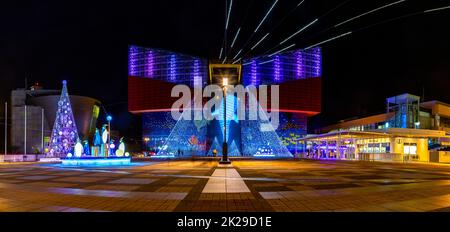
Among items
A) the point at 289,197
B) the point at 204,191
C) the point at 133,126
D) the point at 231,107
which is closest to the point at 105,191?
the point at 204,191

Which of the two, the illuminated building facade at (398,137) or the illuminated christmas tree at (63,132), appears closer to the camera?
the illuminated building facade at (398,137)

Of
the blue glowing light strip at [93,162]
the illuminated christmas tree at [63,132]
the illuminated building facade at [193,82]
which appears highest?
the illuminated building facade at [193,82]

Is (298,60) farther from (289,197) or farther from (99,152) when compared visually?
(289,197)

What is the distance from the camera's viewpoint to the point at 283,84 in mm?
74750

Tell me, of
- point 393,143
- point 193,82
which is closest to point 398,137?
point 393,143

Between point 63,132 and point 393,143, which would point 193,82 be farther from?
point 393,143

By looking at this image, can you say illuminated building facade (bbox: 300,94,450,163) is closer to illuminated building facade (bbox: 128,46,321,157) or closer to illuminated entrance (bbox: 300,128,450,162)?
illuminated entrance (bbox: 300,128,450,162)

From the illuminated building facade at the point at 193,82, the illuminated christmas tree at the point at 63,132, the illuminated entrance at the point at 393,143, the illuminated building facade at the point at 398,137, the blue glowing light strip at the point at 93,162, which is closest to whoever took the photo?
the blue glowing light strip at the point at 93,162

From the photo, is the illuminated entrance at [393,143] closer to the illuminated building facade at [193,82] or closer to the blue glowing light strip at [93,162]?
the illuminated building facade at [193,82]

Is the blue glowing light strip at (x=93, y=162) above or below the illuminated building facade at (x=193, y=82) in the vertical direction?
below

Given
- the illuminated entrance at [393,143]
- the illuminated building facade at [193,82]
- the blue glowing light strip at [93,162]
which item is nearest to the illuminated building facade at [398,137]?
the illuminated entrance at [393,143]

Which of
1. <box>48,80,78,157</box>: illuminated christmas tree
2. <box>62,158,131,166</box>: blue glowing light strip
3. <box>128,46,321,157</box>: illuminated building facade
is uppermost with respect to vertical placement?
<box>128,46,321,157</box>: illuminated building facade

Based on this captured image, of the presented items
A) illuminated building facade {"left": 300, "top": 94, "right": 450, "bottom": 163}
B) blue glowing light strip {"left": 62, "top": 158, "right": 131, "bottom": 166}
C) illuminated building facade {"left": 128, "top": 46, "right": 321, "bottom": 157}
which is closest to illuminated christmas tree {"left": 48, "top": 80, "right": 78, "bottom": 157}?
blue glowing light strip {"left": 62, "top": 158, "right": 131, "bottom": 166}
